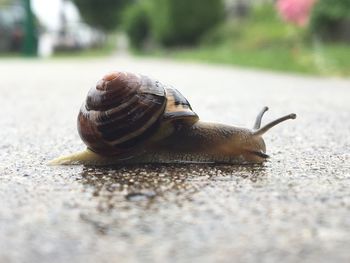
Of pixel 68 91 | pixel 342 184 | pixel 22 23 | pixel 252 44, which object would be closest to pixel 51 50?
pixel 22 23

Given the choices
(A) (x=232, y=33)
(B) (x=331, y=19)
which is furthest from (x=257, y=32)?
(B) (x=331, y=19)

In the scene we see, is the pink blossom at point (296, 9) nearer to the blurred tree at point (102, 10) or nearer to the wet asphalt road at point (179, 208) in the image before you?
the wet asphalt road at point (179, 208)

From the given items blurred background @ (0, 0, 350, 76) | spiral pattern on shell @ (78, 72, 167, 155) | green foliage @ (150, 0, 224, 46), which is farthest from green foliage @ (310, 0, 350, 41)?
spiral pattern on shell @ (78, 72, 167, 155)

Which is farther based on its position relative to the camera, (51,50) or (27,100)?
(51,50)

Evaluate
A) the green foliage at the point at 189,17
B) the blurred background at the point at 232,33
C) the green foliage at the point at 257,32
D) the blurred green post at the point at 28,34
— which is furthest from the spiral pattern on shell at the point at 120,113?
the blurred green post at the point at 28,34

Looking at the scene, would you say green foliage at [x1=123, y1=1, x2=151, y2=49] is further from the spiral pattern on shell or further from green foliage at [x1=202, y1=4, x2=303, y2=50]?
the spiral pattern on shell

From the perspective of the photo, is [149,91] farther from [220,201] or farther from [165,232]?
[165,232]

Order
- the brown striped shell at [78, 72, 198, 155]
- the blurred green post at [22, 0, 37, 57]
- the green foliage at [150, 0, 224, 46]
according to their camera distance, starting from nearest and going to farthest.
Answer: the brown striped shell at [78, 72, 198, 155], the green foliage at [150, 0, 224, 46], the blurred green post at [22, 0, 37, 57]

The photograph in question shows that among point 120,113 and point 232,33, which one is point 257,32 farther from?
point 120,113

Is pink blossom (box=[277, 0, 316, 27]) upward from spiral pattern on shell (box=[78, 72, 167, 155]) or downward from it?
upward
